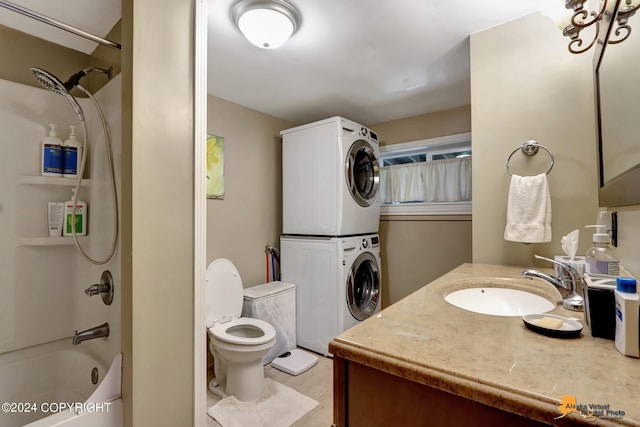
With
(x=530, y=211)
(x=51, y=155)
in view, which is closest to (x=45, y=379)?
(x=51, y=155)

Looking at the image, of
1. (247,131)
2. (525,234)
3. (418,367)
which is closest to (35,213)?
(247,131)

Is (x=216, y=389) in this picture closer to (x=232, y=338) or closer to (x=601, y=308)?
(x=232, y=338)

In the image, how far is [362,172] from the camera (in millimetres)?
2939

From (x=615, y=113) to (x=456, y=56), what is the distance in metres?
1.22

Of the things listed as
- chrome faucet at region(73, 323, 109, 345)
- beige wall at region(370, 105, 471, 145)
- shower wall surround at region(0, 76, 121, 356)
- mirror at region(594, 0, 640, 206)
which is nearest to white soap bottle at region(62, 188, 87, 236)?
shower wall surround at region(0, 76, 121, 356)

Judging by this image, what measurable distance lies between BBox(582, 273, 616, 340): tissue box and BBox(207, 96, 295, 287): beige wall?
2418 mm

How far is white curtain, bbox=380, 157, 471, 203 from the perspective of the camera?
2824 mm

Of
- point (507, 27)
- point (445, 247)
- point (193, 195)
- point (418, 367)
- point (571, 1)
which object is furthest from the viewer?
point (445, 247)

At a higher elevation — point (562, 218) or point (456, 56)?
point (456, 56)

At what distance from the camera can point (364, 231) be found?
2.86 meters

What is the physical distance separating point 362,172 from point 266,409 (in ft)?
7.08

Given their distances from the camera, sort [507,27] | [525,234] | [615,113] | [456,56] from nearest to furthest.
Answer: [615,113] → [525,234] → [507,27] → [456,56]

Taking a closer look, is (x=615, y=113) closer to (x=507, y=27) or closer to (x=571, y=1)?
(x=571, y=1)

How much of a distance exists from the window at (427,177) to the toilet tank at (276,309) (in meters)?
1.43
